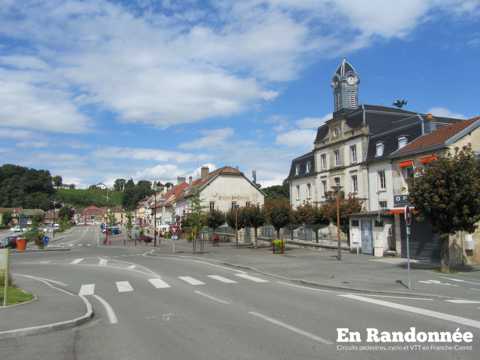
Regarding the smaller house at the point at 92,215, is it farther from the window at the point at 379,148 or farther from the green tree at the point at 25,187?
the window at the point at 379,148

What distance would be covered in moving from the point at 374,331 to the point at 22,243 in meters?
42.8

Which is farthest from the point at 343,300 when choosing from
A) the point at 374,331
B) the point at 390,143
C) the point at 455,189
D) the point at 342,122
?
the point at 342,122

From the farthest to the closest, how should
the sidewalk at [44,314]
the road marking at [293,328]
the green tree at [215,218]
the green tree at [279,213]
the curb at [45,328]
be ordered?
the green tree at [215,218]
the green tree at [279,213]
the sidewalk at [44,314]
the curb at [45,328]
the road marking at [293,328]

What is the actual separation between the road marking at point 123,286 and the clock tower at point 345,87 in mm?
40104

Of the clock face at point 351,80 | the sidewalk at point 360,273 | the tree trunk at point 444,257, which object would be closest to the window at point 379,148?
the clock face at point 351,80

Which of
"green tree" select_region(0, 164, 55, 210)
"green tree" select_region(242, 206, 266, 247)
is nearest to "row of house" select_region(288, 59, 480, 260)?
"green tree" select_region(242, 206, 266, 247)

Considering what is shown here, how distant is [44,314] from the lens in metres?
10.2

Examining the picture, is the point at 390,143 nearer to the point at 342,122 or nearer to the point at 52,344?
the point at 342,122

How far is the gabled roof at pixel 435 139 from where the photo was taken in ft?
102

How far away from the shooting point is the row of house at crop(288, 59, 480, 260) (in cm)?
2802

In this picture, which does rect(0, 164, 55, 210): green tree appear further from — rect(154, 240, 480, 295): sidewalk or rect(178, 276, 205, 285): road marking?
rect(178, 276, 205, 285): road marking

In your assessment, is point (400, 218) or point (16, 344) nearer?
point (16, 344)

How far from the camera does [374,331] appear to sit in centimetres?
830

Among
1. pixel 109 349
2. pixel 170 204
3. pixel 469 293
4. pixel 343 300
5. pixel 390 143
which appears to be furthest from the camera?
pixel 170 204
